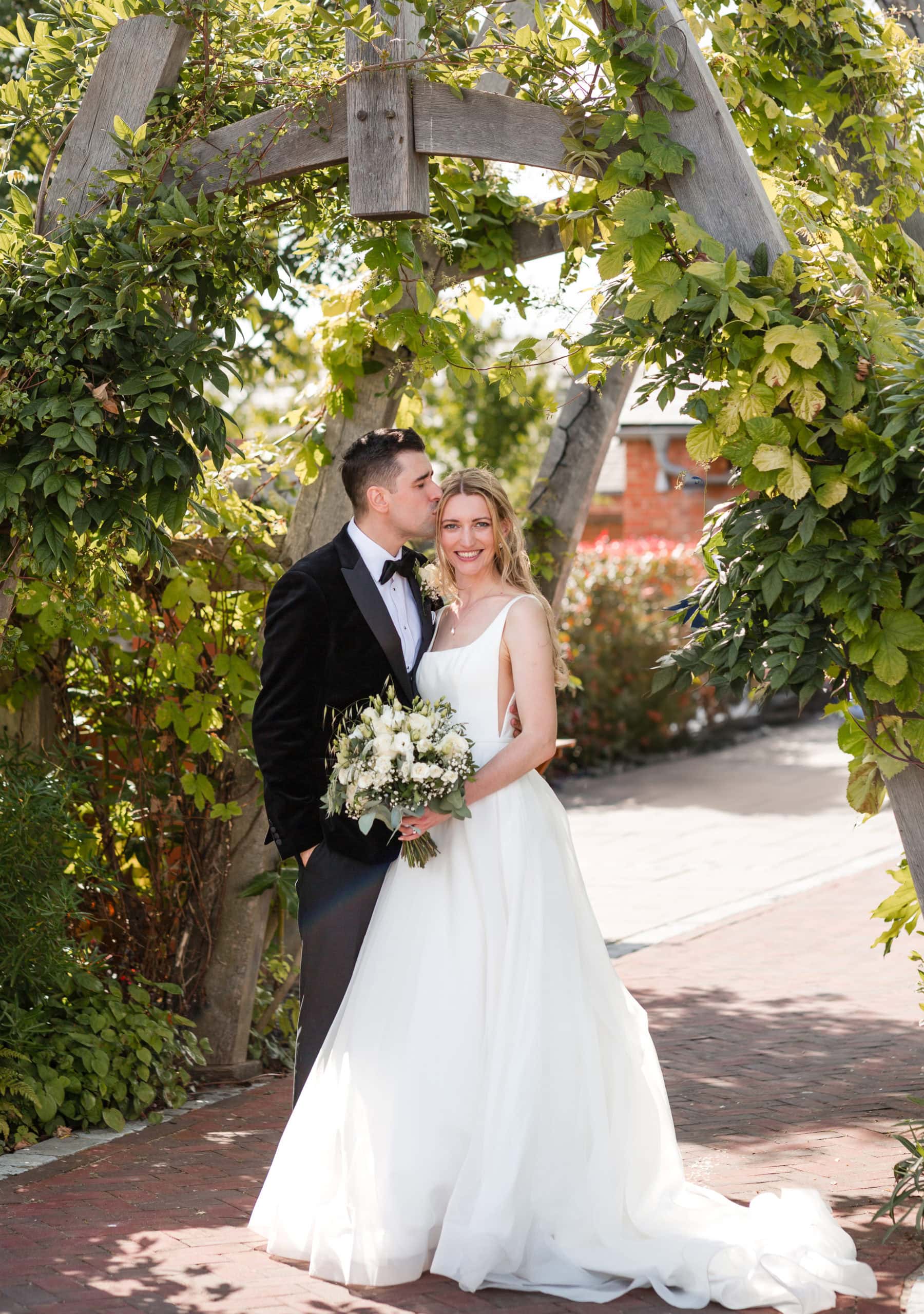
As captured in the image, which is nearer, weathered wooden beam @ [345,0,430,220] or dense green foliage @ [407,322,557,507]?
weathered wooden beam @ [345,0,430,220]

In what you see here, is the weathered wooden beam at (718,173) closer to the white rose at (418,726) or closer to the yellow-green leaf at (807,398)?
the yellow-green leaf at (807,398)

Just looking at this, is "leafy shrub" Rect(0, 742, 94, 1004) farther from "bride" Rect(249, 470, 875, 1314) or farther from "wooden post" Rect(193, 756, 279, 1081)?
"bride" Rect(249, 470, 875, 1314)

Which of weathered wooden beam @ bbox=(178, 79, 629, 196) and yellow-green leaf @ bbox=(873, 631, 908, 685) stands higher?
weathered wooden beam @ bbox=(178, 79, 629, 196)

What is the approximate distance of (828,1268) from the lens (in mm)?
3346

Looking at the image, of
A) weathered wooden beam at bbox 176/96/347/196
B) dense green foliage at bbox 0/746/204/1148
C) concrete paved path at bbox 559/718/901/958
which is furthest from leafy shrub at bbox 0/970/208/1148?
concrete paved path at bbox 559/718/901/958

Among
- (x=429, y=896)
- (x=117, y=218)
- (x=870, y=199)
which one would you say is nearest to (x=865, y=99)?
(x=870, y=199)

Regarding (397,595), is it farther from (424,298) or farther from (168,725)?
(168,725)

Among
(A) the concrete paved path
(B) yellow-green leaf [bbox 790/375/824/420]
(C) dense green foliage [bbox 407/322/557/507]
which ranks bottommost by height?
(A) the concrete paved path

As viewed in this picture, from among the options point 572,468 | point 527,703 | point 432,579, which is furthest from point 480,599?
point 572,468

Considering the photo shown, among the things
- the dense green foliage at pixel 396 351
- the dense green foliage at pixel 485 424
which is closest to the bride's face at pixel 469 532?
the dense green foliage at pixel 396 351

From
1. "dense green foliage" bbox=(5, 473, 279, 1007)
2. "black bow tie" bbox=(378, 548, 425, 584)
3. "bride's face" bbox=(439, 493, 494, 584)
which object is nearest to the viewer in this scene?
"bride's face" bbox=(439, 493, 494, 584)

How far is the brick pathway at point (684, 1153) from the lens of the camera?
134 inches

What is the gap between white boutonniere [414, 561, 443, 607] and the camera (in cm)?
414

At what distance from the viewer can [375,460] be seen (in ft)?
13.9
